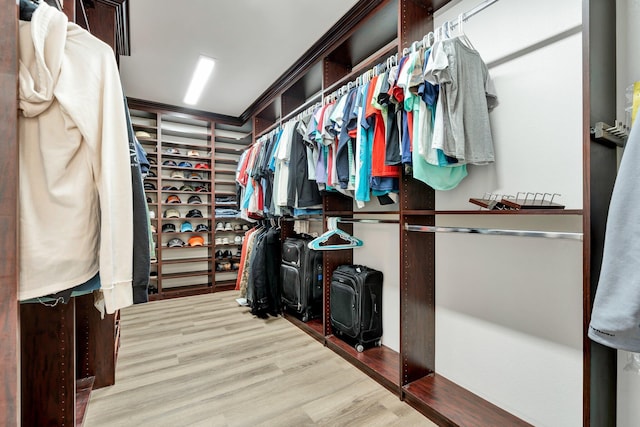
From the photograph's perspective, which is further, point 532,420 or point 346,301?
point 346,301

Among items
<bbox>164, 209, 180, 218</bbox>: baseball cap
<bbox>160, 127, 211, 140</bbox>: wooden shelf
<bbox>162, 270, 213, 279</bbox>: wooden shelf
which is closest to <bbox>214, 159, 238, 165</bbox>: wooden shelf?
<bbox>160, 127, 211, 140</bbox>: wooden shelf

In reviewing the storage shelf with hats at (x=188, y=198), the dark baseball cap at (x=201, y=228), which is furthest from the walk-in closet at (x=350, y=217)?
the dark baseball cap at (x=201, y=228)

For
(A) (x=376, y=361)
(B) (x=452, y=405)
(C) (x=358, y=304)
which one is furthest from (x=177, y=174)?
(B) (x=452, y=405)

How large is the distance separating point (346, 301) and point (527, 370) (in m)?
1.19

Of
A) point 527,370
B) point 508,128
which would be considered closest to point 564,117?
point 508,128

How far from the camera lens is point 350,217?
2.64 m

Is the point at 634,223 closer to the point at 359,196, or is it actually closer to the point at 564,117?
the point at 564,117

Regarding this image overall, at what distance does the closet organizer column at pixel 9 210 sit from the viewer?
27.0 inches

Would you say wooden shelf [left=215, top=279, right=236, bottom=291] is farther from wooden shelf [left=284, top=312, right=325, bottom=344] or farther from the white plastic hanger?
the white plastic hanger

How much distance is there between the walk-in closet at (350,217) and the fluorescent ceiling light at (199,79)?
64 mm

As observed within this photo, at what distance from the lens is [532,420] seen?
1472mm

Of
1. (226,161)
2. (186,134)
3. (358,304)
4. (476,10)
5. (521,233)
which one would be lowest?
(358,304)

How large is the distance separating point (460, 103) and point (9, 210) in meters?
1.70

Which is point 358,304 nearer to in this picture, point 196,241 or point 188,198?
point 196,241
